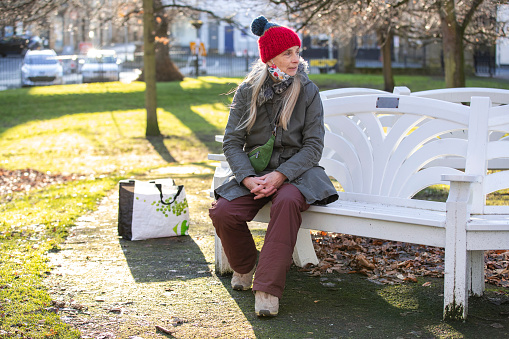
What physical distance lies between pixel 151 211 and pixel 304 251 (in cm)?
142

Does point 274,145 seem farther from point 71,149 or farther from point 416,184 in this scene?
point 71,149

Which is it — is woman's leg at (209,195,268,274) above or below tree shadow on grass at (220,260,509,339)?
above

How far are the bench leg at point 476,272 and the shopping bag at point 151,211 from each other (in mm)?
2447

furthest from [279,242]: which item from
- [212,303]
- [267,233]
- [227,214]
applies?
[212,303]

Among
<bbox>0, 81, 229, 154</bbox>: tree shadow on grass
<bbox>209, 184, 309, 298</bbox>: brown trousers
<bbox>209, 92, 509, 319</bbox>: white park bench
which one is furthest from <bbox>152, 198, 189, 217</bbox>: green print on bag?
<bbox>0, 81, 229, 154</bbox>: tree shadow on grass

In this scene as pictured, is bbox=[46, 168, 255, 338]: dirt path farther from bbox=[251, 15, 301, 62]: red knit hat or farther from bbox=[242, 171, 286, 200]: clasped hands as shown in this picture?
bbox=[251, 15, 301, 62]: red knit hat

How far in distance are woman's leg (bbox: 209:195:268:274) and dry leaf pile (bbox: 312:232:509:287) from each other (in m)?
0.68

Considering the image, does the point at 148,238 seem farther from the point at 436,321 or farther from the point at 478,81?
the point at 478,81

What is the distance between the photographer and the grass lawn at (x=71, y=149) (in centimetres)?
444

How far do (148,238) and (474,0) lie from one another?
227 inches

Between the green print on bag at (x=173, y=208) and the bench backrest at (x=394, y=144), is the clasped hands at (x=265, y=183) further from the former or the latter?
the green print on bag at (x=173, y=208)

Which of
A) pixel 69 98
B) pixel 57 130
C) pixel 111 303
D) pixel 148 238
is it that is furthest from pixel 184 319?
pixel 69 98

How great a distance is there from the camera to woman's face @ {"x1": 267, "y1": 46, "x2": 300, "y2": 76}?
13.9 ft

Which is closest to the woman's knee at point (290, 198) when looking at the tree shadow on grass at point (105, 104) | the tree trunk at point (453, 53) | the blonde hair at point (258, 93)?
the blonde hair at point (258, 93)
